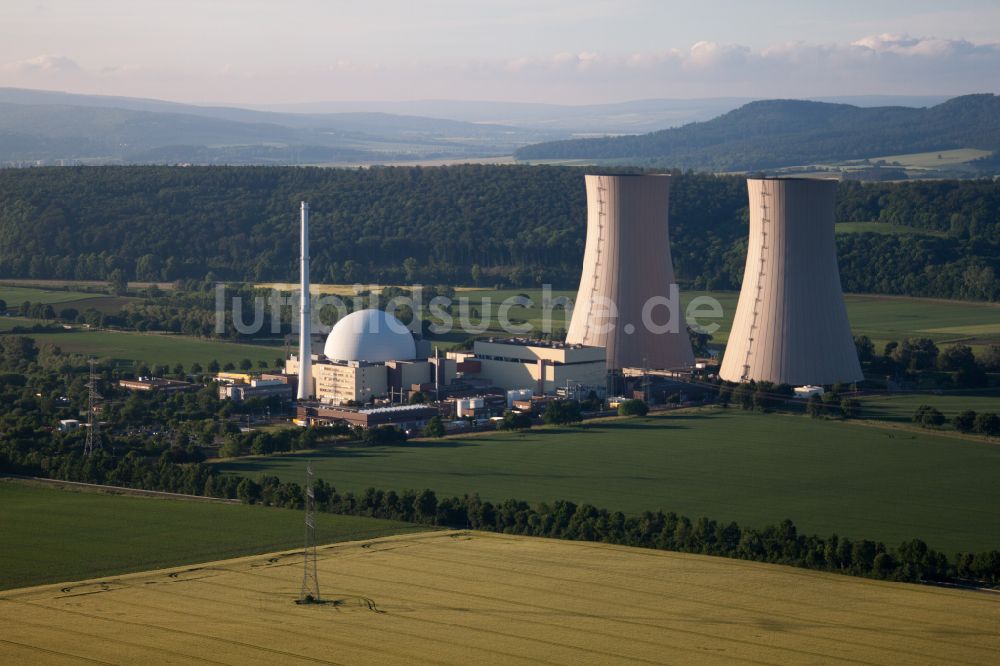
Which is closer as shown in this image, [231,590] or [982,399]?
[231,590]

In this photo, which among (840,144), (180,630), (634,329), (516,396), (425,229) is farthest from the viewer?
(840,144)

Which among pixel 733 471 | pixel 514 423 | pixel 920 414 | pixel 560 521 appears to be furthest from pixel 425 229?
pixel 560 521

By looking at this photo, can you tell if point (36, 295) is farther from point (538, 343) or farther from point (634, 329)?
point (634, 329)

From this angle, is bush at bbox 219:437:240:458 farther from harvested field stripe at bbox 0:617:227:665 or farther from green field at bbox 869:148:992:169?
green field at bbox 869:148:992:169

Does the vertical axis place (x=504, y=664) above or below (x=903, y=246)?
below

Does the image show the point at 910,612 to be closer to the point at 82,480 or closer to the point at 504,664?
the point at 504,664

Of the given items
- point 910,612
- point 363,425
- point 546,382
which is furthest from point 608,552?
point 546,382

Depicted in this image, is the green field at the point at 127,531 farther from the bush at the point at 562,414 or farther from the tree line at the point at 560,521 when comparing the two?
the bush at the point at 562,414
